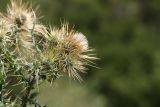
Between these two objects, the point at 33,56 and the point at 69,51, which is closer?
the point at 33,56

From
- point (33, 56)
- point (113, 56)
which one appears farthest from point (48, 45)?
point (113, 56)

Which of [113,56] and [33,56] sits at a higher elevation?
[113,56]

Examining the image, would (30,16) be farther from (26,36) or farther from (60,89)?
(60,89)

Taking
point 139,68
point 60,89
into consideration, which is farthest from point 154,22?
point 60,89

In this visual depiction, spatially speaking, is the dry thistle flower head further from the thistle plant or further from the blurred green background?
the blurred green background

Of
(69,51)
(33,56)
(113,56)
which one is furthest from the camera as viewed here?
(113,56)

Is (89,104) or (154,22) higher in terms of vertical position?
(154,22)

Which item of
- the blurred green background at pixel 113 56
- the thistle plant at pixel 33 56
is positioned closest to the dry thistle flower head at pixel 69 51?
the thistle plant at pixel 33 56

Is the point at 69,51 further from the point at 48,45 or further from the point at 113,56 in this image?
the point at 113,56
